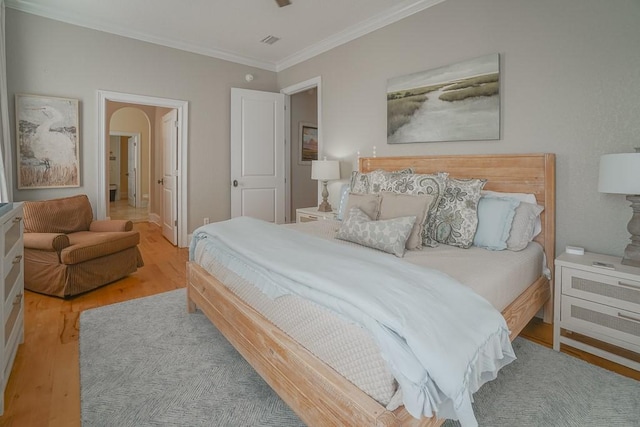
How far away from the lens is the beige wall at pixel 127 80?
334 cm

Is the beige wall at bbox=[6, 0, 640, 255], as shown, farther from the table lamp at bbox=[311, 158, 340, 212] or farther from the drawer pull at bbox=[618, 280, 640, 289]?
the drawer pull at bbox=[618, 280, 640, 289]

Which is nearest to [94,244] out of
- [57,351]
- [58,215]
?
[58,215]

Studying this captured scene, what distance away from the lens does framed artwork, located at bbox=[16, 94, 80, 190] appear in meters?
3.32

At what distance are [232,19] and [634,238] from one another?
12.7 ft

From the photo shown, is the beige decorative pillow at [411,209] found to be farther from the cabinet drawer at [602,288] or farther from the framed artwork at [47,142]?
the framed artwork at [47,142]

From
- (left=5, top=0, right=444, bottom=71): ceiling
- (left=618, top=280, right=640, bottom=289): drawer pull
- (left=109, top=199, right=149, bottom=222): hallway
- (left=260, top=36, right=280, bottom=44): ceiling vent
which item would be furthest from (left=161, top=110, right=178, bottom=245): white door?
(left=618, top=280, right=640, bottom=289): drawer pull

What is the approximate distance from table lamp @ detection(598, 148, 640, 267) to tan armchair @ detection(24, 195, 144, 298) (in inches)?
150

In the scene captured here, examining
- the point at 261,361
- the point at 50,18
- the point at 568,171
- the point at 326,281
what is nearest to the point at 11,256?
the point at 261,361

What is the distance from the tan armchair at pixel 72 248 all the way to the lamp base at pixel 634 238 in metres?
3.90

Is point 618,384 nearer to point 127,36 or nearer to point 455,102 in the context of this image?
point 455,102

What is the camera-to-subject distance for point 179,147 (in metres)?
4.40

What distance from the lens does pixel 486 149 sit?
2.72 meters

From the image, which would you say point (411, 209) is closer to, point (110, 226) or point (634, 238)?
point (634, 238)

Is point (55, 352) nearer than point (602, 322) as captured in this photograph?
No
